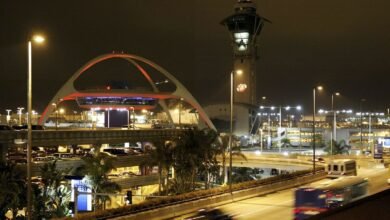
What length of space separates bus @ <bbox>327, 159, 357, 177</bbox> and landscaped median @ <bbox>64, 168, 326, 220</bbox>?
481 centimetres

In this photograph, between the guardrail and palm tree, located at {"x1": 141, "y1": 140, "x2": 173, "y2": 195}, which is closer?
the guardrail

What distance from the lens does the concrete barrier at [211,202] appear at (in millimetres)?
32969

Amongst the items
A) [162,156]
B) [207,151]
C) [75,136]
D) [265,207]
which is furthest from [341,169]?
[75,136]

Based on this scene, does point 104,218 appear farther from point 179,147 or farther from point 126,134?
point 126,134

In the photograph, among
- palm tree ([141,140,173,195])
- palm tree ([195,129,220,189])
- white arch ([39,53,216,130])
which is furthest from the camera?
white arch ([39,53,216,130])

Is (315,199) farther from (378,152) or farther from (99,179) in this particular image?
(378,152)

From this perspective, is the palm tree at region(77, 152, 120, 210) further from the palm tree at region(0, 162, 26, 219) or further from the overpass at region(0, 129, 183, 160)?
the palm tree at region(0, 162, 26, 219)

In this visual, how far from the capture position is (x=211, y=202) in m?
39.5

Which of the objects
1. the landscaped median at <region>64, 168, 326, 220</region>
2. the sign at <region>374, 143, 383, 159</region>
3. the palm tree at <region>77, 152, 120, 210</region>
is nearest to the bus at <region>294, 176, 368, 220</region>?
the landscaped median at <region>64, 168, 326, 220</region>

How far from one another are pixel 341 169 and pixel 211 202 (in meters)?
24.2

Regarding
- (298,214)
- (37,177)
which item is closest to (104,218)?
(298,214)

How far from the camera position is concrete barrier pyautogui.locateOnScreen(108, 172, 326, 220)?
33.0m

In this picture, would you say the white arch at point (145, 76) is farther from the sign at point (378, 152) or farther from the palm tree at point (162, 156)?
the palm tree at point (162, 156)

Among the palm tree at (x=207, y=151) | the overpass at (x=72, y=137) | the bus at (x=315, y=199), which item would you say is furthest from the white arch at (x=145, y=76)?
the bus at (x=315, y=199)
